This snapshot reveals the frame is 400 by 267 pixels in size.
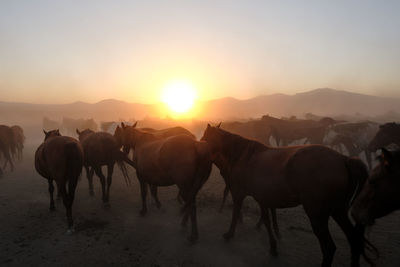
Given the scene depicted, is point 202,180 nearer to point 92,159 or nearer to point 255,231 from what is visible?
point 255,231

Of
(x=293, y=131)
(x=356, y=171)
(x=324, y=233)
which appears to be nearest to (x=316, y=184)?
(x=356, y=171)

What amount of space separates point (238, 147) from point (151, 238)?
291cm

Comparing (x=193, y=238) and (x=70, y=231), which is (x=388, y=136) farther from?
(x=70, y=231)

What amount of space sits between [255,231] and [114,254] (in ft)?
10.6

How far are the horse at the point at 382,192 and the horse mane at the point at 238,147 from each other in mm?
2090

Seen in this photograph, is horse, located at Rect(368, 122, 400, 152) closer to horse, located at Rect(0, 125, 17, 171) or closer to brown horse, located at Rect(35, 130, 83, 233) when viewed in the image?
brown horse, located at Rect(35, 130, 83, 233)

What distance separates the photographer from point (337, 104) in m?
113

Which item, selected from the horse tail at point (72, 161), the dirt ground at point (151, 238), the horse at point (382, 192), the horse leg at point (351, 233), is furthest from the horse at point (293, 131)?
the horse at point (382, 192)

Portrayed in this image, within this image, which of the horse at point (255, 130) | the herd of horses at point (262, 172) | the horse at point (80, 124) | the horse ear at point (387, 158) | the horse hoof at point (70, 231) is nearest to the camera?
the horse ear at point (387, 158)

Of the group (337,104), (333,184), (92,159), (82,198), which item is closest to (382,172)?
(333,184)

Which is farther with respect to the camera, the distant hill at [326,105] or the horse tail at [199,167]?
the distant hill at [326,105]

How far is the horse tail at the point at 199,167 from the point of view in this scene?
5.13 metres

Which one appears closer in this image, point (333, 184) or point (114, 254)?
point (333, 184)

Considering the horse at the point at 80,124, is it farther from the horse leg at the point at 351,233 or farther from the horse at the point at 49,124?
the horse leg at the point at 351,233
